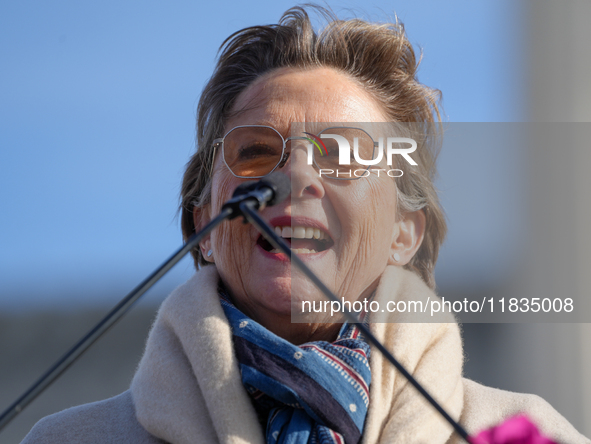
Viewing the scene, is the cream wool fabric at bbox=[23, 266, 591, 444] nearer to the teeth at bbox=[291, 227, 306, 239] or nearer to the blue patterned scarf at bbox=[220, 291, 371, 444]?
the blue patterned scarf at bbox=[220, 291, 371, 444]

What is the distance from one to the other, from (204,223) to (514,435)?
1.45 m

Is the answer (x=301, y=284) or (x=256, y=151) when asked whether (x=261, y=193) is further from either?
(x=256, y=151)

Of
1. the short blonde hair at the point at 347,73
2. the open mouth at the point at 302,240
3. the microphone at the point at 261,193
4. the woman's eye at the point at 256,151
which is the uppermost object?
the short blonde hair at the point at 347,73

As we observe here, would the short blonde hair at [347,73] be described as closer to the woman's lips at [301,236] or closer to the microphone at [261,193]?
the woman's lips at [301,236]

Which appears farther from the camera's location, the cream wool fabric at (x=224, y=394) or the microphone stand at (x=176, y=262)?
the cream wool fabric at (x=224, y=394)

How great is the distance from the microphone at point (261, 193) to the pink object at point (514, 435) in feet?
1.71

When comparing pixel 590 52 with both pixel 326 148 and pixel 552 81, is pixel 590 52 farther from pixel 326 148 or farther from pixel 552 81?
pixel 326 148

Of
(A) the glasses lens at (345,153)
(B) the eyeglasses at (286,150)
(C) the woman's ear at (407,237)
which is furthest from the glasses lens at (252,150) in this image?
(C) the woman's ear at (407,237)

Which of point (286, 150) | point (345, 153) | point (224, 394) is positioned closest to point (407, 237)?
point (345, 153)

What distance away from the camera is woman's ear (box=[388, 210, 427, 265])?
199cm

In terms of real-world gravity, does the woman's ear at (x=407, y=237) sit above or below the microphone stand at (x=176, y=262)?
above

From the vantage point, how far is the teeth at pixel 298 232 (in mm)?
1773

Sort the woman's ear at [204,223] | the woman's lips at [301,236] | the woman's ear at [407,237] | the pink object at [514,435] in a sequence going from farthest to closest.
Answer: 1. the woman's ear at [204,223]
2. the woman's ear at [407,237]
3. the woman's lips at [301,236]
4. the pink object at [514,435]

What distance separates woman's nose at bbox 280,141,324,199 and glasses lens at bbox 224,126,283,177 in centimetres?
5
